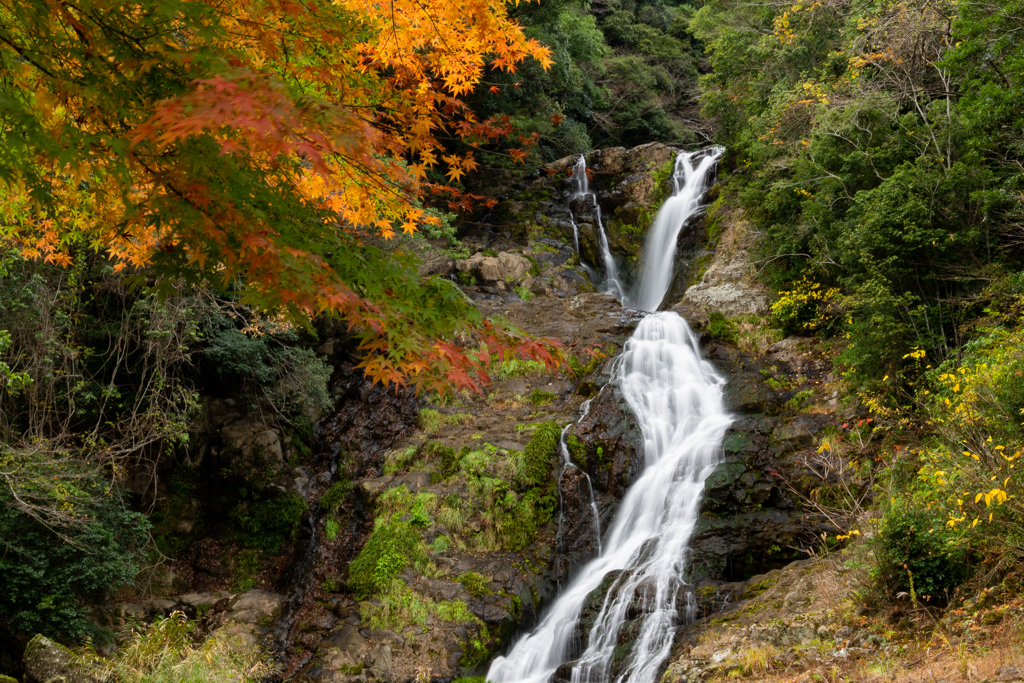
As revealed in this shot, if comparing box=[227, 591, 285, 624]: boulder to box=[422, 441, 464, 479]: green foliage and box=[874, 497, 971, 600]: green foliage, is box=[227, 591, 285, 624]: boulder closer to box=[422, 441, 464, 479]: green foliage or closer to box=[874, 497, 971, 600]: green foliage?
box=[422, 441, 464, 479]: green foliage

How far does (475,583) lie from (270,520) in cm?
432

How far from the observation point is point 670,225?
656 inches

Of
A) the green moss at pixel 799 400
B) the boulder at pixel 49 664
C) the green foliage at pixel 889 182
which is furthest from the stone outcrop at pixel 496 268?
the boulder at pixel 49 664

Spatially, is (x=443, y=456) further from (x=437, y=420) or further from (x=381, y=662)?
(x=381, y=662)

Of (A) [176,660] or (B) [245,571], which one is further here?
(B) [245,571]

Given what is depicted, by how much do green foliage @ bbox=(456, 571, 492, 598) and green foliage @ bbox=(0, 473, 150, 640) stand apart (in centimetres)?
422

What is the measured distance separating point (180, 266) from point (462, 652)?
5.88 m

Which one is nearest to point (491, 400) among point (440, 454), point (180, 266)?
point (440, 454)

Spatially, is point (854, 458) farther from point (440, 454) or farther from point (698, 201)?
point (698, 201)

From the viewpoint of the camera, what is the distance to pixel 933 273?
8.23 metres

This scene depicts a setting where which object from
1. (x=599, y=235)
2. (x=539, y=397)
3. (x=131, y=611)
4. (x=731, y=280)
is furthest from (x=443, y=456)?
(x=599, y=235)

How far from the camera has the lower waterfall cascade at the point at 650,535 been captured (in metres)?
6.62

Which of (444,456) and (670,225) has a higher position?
(670,225)

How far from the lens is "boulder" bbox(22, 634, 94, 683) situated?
19.2 ft
